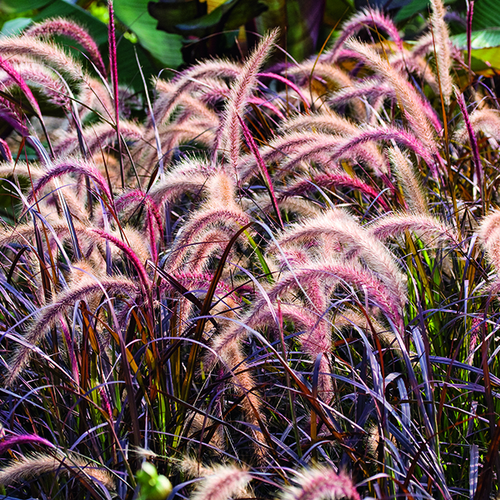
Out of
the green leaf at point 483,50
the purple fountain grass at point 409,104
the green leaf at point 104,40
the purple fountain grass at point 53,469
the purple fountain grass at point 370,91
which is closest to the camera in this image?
the purple fountain grass at point 53,469

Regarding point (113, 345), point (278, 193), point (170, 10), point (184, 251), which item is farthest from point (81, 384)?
point (170, 10)

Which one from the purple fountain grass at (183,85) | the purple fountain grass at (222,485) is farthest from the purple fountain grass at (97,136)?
the purple fountain grass at (222,485)

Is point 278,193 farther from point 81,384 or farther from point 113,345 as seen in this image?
point 81,384

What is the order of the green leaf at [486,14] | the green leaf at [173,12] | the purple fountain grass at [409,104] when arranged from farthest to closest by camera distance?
1. the green leaf at [486,14]
2. the green leaf at [173,12]
3. the purple fountain grass at [409,104]

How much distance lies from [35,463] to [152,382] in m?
0.37

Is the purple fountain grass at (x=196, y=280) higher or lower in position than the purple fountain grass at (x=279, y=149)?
lower

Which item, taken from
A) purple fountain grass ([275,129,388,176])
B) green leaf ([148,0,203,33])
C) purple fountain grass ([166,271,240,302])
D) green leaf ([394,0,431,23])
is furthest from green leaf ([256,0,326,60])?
purple fountain grass ([166,271,240,302])

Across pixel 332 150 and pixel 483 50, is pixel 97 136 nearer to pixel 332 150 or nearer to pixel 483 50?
pixel 332 150

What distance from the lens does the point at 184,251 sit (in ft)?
4.86

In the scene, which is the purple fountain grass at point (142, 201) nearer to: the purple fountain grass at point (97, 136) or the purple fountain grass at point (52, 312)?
the purple fountain grass at point (52, 312)

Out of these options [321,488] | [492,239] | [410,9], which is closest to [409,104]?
[492,239]

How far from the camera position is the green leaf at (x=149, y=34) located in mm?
4148

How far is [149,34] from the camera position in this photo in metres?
4.18

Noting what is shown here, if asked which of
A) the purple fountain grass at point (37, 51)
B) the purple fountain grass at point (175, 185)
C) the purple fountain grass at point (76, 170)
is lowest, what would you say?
the purple fountain grass at point (175, 185)
